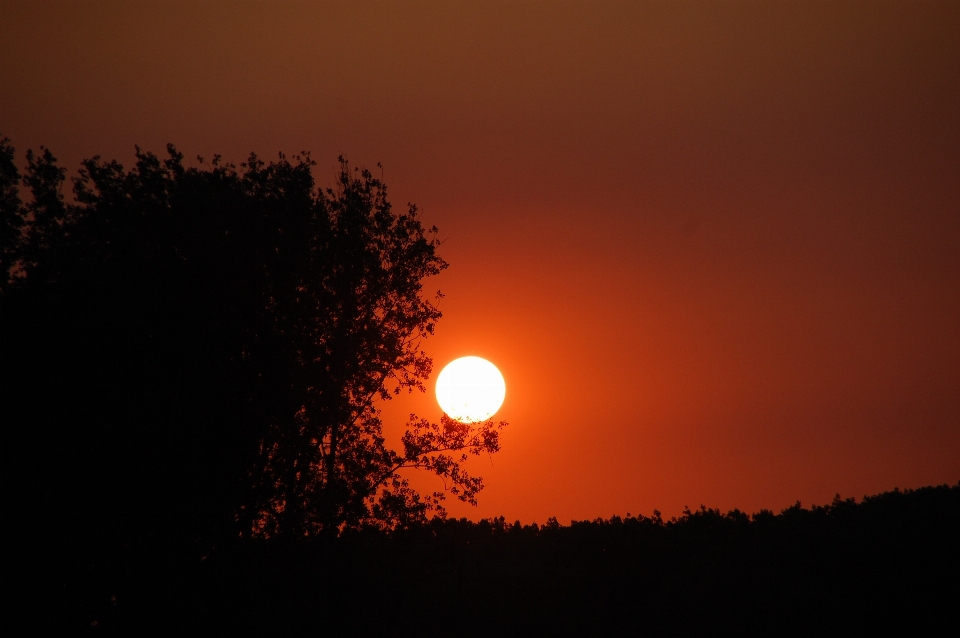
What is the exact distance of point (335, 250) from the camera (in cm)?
3083

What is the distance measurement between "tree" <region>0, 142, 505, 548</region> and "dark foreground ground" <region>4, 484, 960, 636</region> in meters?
2.49

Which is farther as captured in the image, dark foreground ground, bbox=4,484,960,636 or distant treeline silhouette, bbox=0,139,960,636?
dark foreground ground, bbox=4,484,960,636

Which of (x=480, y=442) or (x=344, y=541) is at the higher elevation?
(x=480, y=442)

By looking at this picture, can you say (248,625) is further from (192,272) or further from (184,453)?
(192,272)

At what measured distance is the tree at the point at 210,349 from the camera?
2542cm

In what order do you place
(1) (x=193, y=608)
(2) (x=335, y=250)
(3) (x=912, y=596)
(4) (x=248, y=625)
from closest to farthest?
(1) (x=193, y=608)
(4) (x=248, y=625)
(2) (x=335, y=250)
(3) (x=912, y=596)

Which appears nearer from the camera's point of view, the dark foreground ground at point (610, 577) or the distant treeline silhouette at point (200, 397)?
the distant treeline silhouette at point (200, 397)

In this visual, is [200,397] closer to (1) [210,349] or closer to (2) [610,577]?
(1) [210,349]

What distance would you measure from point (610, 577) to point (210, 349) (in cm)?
3044

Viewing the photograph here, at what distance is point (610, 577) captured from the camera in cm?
4812

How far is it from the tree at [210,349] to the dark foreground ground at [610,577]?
249cm

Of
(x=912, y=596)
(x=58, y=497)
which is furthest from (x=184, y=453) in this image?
(x=912, y=596)

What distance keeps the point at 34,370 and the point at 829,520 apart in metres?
44.6

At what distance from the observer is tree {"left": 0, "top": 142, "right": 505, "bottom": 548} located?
2542 centimetres
